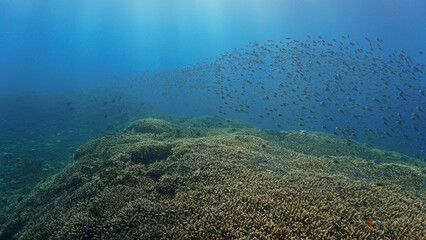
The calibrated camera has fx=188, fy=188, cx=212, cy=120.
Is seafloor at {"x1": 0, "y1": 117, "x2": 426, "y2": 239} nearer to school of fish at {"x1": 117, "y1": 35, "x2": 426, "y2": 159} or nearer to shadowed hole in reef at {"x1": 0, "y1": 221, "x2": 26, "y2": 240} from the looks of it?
shadowed hole in reef at {"x1": 0, "y1": 221, "x2": 26, "y2": 240}

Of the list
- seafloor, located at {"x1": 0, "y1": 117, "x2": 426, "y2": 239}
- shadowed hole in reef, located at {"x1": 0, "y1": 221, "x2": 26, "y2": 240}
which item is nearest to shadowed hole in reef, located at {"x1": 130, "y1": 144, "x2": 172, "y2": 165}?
seafloor, located at {"x1": 0, "y1": 117, "x2": 426, "y2": 239}

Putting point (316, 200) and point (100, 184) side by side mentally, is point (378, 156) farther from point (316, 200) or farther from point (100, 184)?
point (100, 184)

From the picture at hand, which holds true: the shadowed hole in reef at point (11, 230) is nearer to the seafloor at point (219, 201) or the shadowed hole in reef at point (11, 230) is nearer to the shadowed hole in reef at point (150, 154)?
the seafloor at point (219, 201)

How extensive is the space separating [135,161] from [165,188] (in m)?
3.29

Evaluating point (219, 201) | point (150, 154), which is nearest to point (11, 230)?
point (150, 154)

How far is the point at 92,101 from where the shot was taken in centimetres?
3962

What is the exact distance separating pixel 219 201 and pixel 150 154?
507 centimetres

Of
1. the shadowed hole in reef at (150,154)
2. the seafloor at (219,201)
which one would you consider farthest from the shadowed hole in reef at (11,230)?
the shadowed hole in reef at (150,154)

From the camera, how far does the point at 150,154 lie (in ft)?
29.7

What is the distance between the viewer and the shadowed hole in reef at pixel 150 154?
8.73m

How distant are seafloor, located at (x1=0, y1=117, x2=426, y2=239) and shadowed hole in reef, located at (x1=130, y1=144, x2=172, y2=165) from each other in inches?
1.9

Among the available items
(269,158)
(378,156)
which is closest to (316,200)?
(269,158)

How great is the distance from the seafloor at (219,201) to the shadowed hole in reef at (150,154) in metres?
0.05

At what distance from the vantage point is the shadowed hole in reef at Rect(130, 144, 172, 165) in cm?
873
